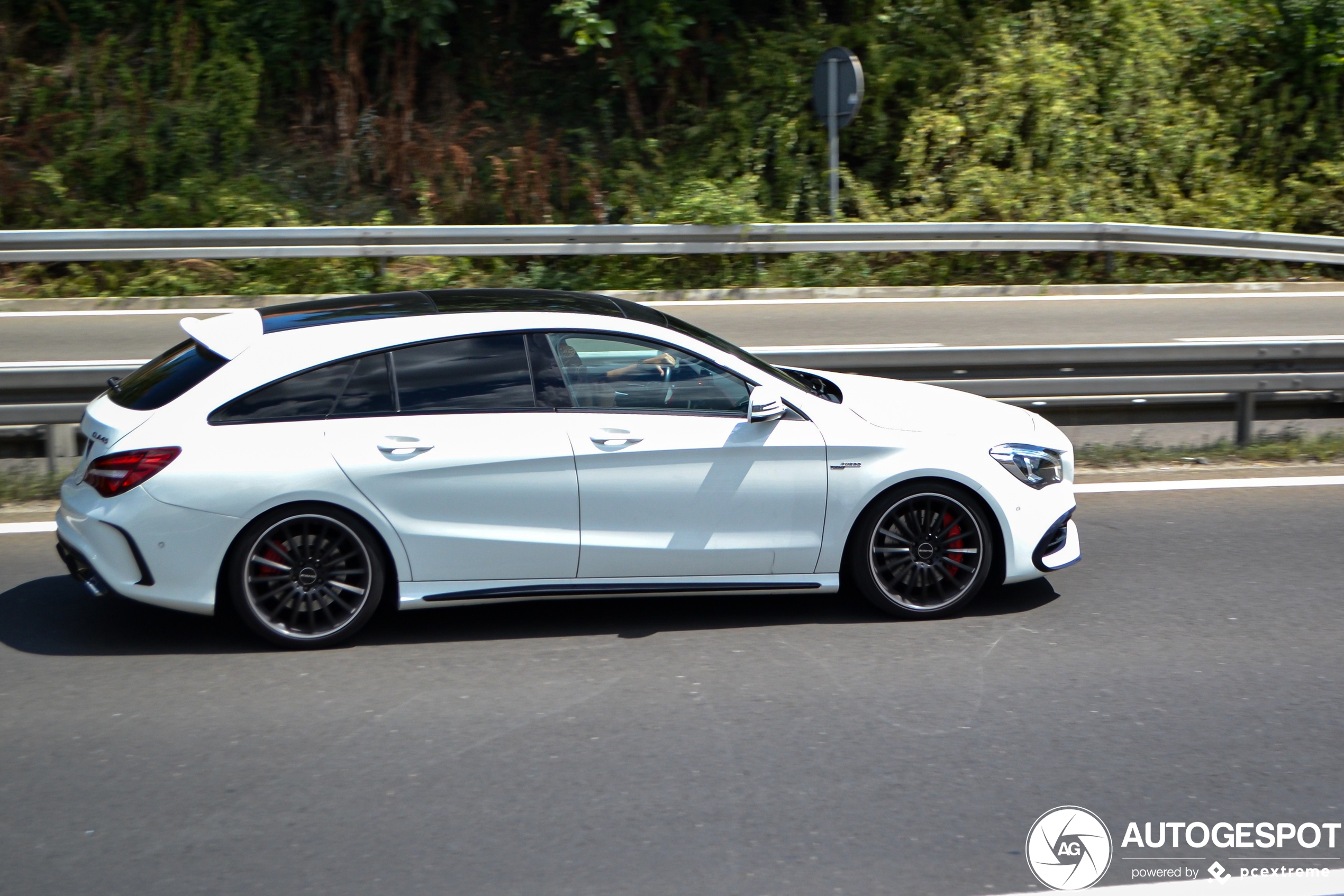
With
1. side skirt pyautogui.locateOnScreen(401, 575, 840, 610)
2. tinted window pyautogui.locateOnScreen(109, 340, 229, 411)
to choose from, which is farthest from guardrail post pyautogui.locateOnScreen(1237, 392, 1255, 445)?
tinted window pyautogui.locateOnScreen(109, 340, 229, 411)

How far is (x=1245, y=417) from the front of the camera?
8883 millimetres

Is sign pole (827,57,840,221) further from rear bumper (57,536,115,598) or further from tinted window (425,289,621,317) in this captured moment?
rear bumper (57,536,115,598)

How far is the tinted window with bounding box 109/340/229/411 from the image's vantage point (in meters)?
5.27

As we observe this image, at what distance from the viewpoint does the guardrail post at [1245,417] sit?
888cm

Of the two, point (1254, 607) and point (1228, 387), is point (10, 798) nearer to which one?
point (1254, 607)

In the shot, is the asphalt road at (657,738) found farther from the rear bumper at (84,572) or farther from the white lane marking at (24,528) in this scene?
the white lane marking at (24,528)

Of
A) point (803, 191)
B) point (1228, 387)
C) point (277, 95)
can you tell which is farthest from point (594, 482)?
point (277, 95)

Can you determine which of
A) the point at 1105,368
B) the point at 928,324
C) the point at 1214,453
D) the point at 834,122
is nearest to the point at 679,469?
the point at 1105,368

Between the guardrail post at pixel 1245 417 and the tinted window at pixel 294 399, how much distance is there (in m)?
6.37

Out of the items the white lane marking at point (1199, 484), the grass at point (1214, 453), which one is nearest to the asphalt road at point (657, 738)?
the white lane marking at point (1199, 484)

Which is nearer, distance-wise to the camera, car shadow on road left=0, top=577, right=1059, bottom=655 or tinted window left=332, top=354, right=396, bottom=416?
tinted window left=332, top=354, right=396, bottom=416

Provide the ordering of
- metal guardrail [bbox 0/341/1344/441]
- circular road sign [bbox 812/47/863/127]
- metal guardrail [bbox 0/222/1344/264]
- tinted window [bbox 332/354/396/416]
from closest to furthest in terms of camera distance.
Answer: tinted window [bbox 332/354/396/416]
metal guardrail [bbox 0/341/1344/441]
metal guardrail [bbox 0/222/1344/264]
circular road sign [bbox 812/47/863/127]

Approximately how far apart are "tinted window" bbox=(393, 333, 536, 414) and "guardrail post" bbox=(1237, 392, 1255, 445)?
18.7 feet

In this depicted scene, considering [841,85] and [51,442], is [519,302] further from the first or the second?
[841,85]
